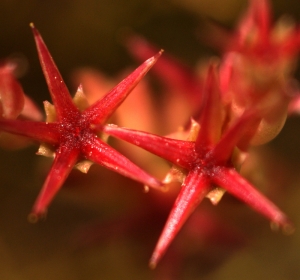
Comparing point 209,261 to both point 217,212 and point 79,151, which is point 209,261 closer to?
point 217,212

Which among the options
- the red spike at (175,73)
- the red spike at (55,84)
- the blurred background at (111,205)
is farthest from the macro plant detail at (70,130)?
the red spike at (175,73)

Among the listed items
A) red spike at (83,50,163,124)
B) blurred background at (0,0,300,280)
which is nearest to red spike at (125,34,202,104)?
blurred background at (0,0,300,280)

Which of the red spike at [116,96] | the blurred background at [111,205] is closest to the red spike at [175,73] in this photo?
the blurred background at [111,205]

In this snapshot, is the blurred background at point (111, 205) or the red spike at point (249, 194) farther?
the blurred background at point (111, 205)

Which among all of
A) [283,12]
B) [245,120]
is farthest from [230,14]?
[245,120]

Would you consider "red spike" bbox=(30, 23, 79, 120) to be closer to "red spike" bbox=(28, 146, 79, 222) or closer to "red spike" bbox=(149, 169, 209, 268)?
"red spike" bbox=(28, 146, 79, 222)

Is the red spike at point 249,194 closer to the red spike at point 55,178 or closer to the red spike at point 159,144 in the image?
the red spike at point 159,144

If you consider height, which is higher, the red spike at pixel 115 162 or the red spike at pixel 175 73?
the red spike at pixel 115 162

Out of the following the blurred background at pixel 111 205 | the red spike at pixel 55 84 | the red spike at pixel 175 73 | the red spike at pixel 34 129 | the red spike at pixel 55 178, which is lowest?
the blurred background at pixel 111 205
